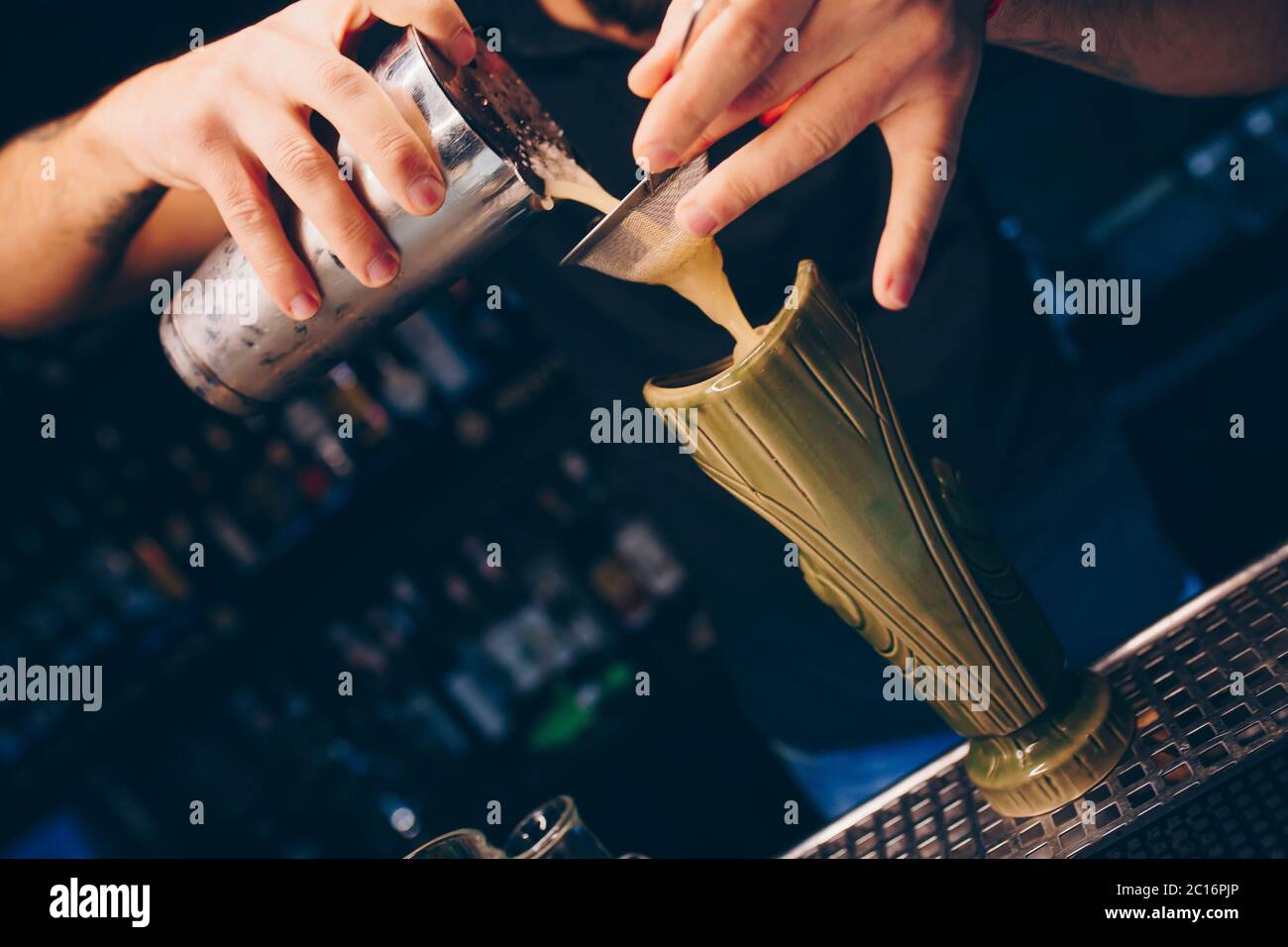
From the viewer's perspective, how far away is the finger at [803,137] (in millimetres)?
884

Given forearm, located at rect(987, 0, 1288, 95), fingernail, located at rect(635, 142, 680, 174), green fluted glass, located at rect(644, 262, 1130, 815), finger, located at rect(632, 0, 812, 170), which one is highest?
forearm, located at rect(987, 0, 1288, 95)

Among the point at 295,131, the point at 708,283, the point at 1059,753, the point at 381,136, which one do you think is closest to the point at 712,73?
the point at 708,283

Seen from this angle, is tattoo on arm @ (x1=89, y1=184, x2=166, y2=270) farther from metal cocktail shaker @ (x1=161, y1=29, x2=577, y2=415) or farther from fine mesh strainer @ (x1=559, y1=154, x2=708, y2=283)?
fine mesh strainer @ (x1=559, y1=154, x2=708, y2=283)

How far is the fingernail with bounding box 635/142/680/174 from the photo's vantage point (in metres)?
0.85

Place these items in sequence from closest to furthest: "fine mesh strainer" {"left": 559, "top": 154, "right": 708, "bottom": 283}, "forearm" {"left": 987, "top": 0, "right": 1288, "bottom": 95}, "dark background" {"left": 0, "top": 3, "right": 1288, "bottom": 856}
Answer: "fine mesh strainer" {"left": 559, "top": 154, "right": 708, "bottom": 283}
"forearm" {"left": 987, "top": 0, "right": 1288, "bottom": 95}
"dark background" {"left": 0, "top": 3, "right": 1288, "bottom": 856}

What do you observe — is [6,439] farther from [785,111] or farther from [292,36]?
[785,111]

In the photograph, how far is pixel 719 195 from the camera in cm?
87

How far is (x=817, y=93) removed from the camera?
904 millimetres

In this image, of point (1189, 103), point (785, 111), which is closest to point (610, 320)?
point (785, 111)

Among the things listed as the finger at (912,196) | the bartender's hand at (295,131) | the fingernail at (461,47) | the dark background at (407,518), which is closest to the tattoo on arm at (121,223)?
the bartender's hand at (295,131)

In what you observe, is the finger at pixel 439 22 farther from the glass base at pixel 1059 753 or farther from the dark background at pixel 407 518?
the dark background at pixel 407 518

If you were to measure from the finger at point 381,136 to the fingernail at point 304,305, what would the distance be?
142 millimetres

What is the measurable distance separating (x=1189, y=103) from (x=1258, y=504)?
1.11 m

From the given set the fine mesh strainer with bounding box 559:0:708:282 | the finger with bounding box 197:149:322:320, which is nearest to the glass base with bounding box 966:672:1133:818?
the fine mesh strainer with bounding box 559:0:708:282
